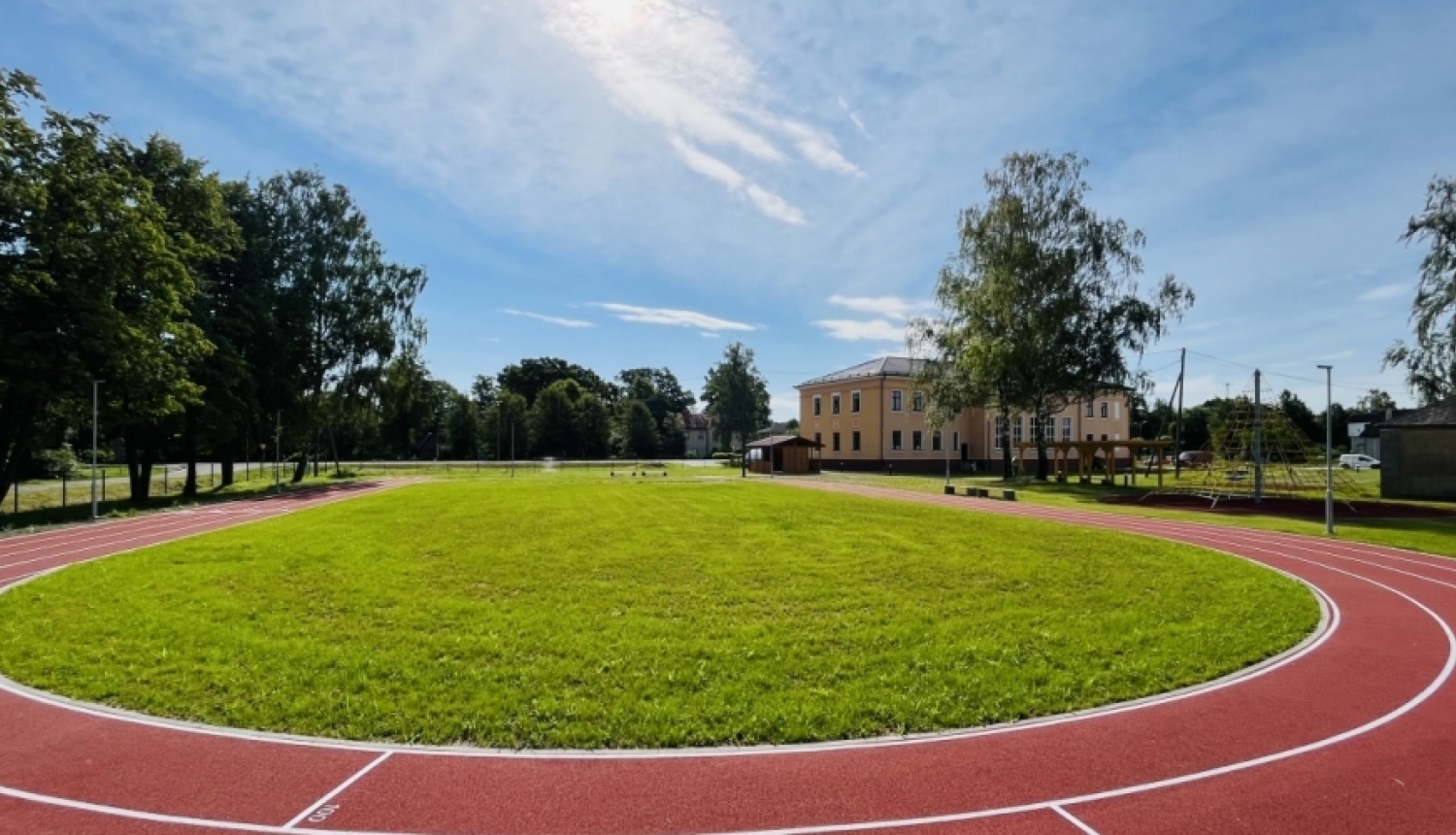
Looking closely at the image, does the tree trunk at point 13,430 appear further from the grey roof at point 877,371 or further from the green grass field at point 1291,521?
the grey roof at point 877,371

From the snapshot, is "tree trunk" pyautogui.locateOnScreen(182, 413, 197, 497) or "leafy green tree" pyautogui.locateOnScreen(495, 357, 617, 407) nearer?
"tree trunk" pyautogui.locateOnScreen(182, 413, 197, 497)

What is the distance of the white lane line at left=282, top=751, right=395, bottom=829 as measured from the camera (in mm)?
5676

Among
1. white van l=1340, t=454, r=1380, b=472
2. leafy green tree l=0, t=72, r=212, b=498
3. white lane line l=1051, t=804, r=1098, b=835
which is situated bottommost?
white lane line l=1051, t=804, r=1098, b=835

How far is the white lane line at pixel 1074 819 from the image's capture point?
5.52m

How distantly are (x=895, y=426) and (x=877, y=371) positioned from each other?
5.63 meters

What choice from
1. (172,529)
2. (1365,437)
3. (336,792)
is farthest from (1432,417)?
(1365,437)

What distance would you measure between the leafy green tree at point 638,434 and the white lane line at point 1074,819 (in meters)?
100

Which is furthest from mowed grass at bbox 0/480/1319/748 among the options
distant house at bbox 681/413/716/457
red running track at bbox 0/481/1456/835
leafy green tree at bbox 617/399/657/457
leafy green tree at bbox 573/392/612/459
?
distant house at bbox 681/413/716/457

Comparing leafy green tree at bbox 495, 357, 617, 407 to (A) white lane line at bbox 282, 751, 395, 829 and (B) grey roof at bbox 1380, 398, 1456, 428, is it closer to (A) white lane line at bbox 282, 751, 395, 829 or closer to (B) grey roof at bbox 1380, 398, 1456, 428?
(B) grey roof at bbox 1380, 398, 1456, 428

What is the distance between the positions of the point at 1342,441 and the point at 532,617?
137217 millimetres

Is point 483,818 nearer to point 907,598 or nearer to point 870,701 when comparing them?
point 870,701

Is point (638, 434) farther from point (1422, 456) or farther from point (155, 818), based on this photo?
point (155, 818)

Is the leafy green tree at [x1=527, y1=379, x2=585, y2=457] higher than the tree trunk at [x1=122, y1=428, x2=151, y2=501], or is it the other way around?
the leafy green tree at [x1=527, y1=379, x2=585, y2=457]

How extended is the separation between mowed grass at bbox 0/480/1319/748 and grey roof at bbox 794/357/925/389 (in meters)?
49.3
